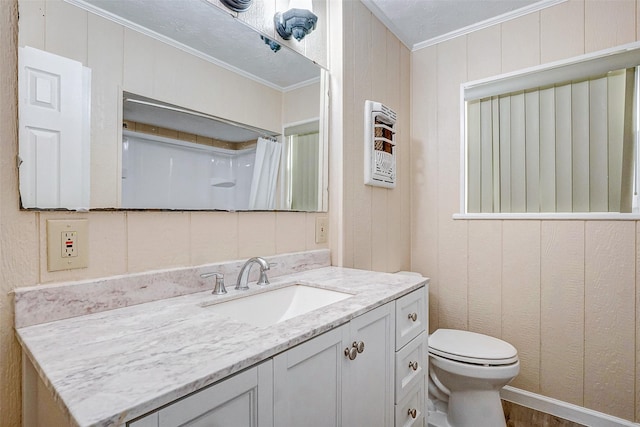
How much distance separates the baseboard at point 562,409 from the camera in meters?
1.60

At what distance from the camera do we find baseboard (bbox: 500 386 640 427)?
1.60m

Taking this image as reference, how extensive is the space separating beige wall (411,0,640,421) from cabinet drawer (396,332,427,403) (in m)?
0.88

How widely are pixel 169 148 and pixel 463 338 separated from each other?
1.71 meters

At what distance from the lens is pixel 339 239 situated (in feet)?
5.35

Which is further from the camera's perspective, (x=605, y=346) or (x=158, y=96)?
(x=605, y=346)

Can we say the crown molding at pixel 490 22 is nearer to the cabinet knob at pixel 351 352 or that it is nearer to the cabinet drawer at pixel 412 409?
the cabinet knob at pixel 351 352

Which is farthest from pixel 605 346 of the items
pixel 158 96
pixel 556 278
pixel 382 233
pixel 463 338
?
pixel 158 96

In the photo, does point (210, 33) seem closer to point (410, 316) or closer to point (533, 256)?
point (410, 316)

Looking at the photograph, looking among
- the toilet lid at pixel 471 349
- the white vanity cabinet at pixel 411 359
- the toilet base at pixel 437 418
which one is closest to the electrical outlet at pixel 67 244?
the white vanity cabinet at pixel 411 359

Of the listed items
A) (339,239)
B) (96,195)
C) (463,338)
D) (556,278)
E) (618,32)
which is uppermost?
(618,32)

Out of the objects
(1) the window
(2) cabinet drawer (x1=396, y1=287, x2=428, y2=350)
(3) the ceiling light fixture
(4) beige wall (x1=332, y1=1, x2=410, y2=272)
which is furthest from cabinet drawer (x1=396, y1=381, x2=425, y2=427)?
(3) the ceiling light fixture

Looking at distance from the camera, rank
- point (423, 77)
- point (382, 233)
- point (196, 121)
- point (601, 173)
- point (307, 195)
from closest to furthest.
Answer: point (196, 121) → point (307, 195) → point (601, 173) → point (382, 233) → point (423, 77)

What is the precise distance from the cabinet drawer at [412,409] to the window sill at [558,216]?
112cm

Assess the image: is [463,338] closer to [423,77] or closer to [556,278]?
[556,278]
